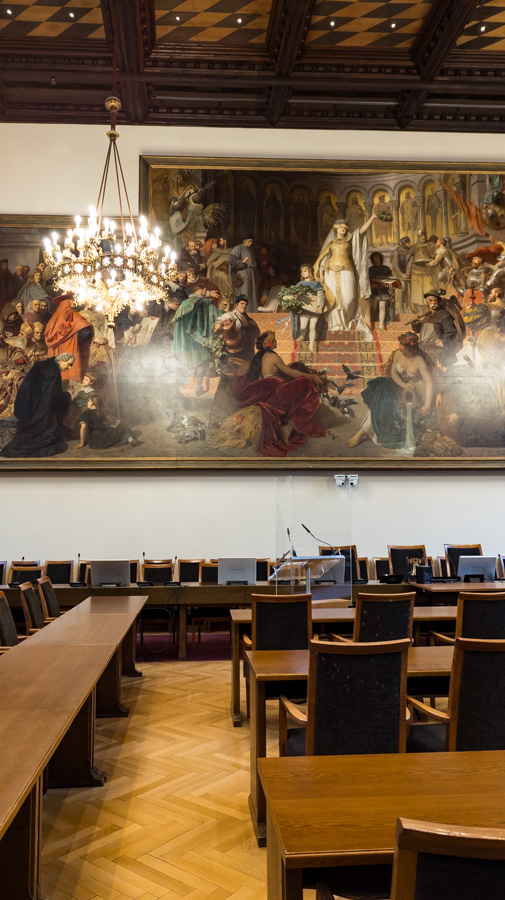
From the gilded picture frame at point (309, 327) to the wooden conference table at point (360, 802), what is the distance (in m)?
7.84

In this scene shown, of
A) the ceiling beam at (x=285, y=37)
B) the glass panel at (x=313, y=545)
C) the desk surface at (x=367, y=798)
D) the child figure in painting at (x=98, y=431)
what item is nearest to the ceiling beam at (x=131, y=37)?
the ceiling beam at (x=285, y=37)

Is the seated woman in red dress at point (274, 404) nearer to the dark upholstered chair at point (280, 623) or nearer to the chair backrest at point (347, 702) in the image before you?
the dark upholstered chair at point (280, 623)

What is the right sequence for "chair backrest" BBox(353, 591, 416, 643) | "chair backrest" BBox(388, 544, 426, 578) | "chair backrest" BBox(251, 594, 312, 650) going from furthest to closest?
"chair backrest" BBox(388, 544, 426, 578) < "chair backrest" BBox(251, 594, 312, 650) < "chair backrest" BBox(353, 591, 416, 643)


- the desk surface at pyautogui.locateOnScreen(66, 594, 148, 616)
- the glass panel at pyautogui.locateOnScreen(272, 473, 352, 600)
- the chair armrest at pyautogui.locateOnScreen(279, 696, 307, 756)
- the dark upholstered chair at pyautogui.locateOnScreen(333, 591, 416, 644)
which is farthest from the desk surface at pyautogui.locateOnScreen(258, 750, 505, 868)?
the desk surface at pyautogui.locateOnScreen(66, 594, 148, 616)

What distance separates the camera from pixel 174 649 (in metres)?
8.02

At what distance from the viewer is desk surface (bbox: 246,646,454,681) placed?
123 inches

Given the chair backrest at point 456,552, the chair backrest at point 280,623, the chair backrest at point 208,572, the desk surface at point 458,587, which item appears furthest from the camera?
the chair backrest at point 456,552

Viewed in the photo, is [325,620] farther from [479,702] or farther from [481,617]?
[479,702]

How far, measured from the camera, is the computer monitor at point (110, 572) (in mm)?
7426

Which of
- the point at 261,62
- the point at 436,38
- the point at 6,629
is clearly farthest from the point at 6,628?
the point at 436,38

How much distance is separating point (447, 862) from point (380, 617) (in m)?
2.80

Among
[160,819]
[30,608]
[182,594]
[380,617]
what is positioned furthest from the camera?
[182,594]

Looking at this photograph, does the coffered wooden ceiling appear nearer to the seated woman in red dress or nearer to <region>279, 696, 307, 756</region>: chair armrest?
the seated woman in red dress

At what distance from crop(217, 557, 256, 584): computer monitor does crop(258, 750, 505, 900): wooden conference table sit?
5278 mm
